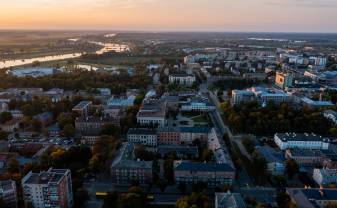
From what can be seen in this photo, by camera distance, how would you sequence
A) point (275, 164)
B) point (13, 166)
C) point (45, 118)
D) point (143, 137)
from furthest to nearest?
point (45, 118)
point (143, 137)
point (275, 164)
point (13, 166)

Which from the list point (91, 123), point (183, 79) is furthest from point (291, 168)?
point (183, 79)

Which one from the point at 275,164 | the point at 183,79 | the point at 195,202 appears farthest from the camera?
the point at 183,79

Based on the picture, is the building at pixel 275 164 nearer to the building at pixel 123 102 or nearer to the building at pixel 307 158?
the building at pixel 307 158

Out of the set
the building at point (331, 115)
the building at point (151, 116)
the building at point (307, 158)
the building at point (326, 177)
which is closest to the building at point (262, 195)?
the building at point (326, 177)

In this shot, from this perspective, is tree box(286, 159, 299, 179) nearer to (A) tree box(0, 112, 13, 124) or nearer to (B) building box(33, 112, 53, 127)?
(B) building box(33, 112, 53, 127)

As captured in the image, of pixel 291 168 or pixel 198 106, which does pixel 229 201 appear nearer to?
pixel 291 168

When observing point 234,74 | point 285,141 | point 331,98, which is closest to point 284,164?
point 285,141

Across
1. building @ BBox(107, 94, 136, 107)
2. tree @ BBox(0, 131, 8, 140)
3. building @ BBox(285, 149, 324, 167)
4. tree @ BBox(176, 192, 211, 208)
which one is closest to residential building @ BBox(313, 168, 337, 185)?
building @ BBox(285, 149, 324, 167)

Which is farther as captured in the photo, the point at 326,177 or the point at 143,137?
the point at 143,137
